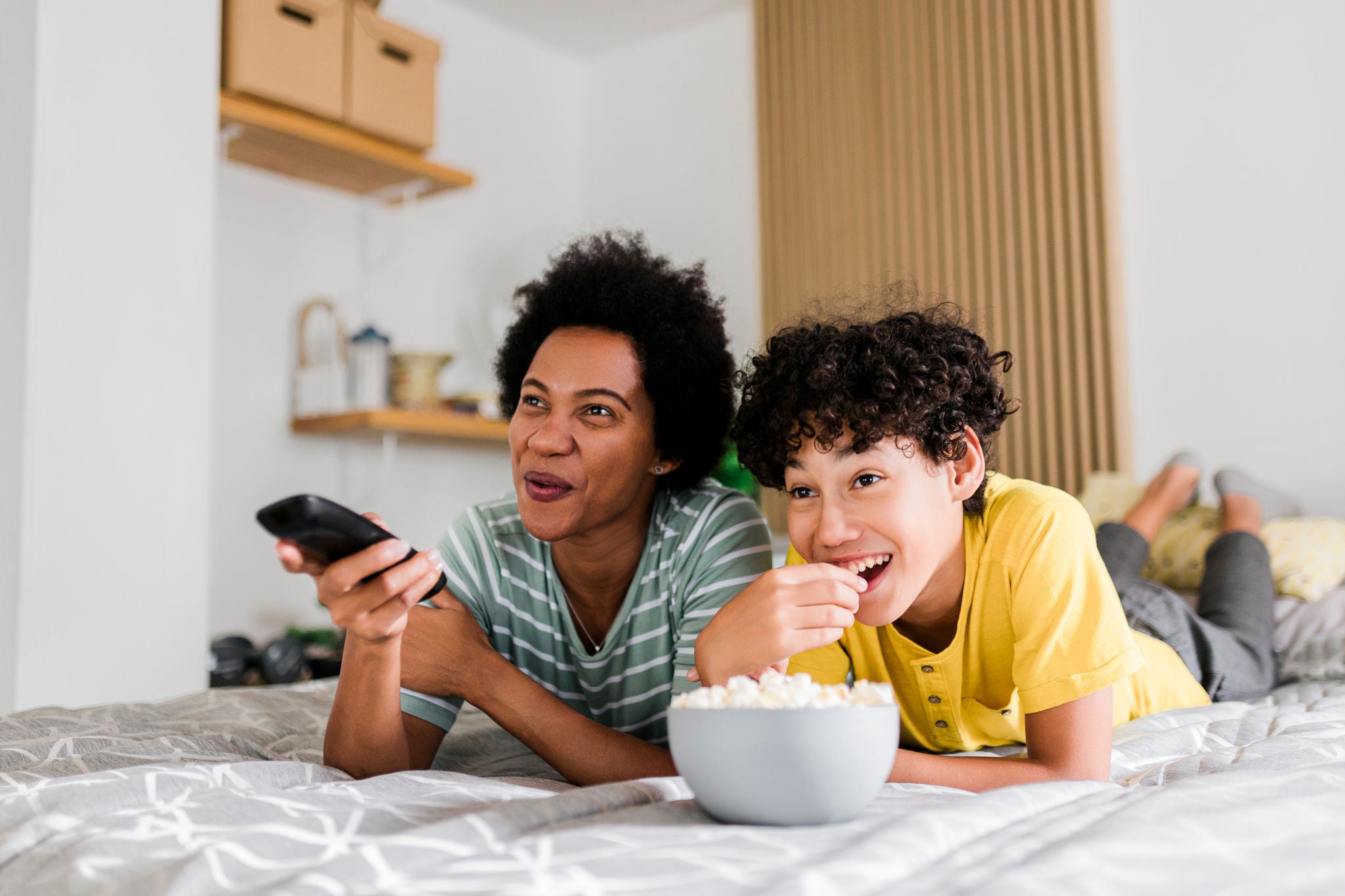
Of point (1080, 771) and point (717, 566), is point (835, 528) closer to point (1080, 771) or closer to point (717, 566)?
point (717, 566)

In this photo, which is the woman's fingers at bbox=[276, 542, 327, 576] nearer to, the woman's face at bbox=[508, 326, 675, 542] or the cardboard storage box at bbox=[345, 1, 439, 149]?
the woman's face at bbox=[508, 326, 675, 542]

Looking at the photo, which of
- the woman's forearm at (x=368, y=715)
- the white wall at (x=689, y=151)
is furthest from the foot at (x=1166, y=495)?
the woman's forearm at (x=368, y=715)

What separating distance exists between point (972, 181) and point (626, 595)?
7.04 ft

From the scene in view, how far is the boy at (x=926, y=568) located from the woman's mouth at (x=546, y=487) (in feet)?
0.66

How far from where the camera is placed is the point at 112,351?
213cm

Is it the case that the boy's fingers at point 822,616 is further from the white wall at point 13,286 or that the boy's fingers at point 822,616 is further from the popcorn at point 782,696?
the white wall at point 13,286

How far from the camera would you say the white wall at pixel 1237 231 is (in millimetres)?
2506

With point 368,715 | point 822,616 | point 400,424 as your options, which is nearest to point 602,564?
point 368,715

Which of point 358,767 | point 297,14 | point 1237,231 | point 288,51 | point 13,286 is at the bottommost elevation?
point 358,767

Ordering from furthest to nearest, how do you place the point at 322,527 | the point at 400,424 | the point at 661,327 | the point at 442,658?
1. the point at 400,424
2. the point at 661,327
3. the point at 442,658
4. the point at 322,527

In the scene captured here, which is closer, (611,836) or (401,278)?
(611,836)

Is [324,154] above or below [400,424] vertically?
above

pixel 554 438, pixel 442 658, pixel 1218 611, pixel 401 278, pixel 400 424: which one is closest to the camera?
pixel 442 658

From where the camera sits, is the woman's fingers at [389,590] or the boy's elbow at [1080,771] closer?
the woman's fingers at [389,590]
